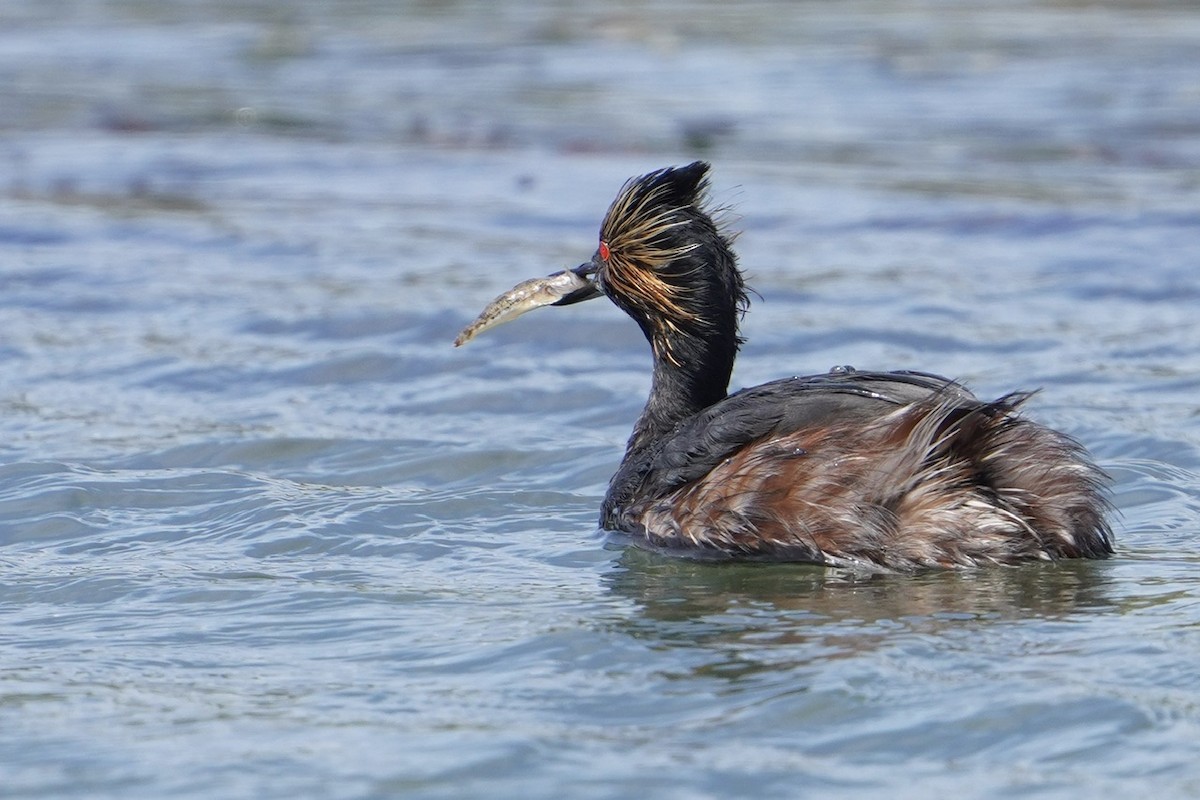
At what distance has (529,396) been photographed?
10688mm

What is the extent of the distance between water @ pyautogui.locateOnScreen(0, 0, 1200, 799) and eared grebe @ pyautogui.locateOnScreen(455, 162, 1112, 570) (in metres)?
0.14

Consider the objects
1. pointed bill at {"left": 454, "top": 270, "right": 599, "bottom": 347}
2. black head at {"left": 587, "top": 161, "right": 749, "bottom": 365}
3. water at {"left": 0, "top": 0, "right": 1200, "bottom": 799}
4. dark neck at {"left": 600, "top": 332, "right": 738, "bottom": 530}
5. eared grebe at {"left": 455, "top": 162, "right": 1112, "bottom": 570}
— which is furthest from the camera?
pointed bill at {"left": 454, "top": 270, "right": 599, "bottom": 347}

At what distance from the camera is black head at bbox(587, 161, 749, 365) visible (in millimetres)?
7922

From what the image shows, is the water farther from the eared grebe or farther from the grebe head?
the grebe head

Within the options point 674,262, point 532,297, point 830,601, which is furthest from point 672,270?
point 830,601

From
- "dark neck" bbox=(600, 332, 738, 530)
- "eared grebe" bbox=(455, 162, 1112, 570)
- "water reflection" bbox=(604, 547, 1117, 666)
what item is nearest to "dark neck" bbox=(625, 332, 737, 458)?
"dark neck" bbox=(600, 332, 738, 530)

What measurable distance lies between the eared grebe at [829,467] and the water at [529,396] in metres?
0.14

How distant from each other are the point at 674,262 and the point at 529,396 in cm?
285

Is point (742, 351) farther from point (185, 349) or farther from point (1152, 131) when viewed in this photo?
point (1152, 131)

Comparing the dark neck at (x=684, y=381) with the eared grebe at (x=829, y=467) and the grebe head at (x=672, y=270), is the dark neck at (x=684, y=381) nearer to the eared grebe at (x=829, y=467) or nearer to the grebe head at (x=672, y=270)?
the grebe head at (x=672, y=270)

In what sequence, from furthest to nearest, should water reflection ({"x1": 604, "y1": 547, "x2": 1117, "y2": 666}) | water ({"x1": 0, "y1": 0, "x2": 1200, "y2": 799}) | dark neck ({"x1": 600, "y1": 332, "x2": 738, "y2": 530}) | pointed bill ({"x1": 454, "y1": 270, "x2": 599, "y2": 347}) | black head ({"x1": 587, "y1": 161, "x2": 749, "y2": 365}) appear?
1. pointed bill ({"x1": 454, "y1": 270, "x2": 599, "y2": 347})
2. dark neck ({"x1": 600, "y1": 332, "x2": 738, "y2": 530})
3. black head ({"x1": 587, "y1": 161, "x2": 749, "y2": 365})
4. water reflection ({"x1": 604, "y1": 547, "x2": 1117, "y2": 666})
5. water ({"x1": 0, "y1": 0, "x2": 1200, "y2": 799})

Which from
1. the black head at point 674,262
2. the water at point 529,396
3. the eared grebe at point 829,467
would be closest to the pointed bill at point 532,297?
the black head at point 674,262

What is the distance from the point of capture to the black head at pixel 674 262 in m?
7.92

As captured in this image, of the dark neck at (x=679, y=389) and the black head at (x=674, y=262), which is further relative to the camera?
the dark neck at (x=679, y=389)
